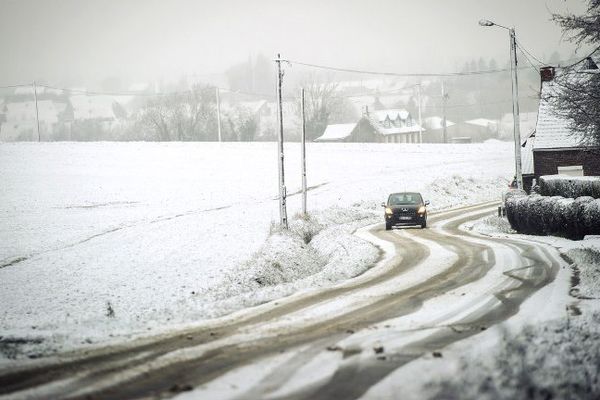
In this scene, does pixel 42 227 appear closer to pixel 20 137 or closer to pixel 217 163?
pixel 217 163

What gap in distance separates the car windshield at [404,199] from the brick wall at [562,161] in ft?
40.6

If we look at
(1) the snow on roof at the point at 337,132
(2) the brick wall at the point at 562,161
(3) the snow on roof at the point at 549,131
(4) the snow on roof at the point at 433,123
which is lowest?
(2) the brick wall at the point at 562,161

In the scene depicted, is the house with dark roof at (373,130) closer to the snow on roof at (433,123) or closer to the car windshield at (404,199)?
the snow on roof at (433,123)

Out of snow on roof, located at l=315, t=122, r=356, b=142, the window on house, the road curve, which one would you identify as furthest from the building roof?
snow on roof, located at l=315, t=122, r=356, b=142

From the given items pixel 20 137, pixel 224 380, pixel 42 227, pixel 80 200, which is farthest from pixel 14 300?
pixel 20 137

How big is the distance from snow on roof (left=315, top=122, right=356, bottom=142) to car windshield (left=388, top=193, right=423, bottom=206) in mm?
71922

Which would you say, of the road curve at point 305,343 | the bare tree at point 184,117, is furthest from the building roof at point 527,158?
the bare tree at point 184,117

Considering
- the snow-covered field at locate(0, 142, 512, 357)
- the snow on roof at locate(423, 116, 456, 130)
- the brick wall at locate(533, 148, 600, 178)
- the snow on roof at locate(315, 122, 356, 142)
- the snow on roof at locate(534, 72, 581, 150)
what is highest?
the snow on roof at locate(423, 116, 456, 130)

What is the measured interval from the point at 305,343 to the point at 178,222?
1008 inches

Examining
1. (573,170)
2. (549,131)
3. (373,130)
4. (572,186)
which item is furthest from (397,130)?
(572,186)

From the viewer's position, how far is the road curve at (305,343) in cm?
588

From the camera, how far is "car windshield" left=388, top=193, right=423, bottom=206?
91.8 feet

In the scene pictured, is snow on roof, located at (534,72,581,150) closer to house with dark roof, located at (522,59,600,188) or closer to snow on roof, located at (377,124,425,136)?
house with dark roof, located at (522,59,600,188)

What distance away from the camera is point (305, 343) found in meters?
7.45
